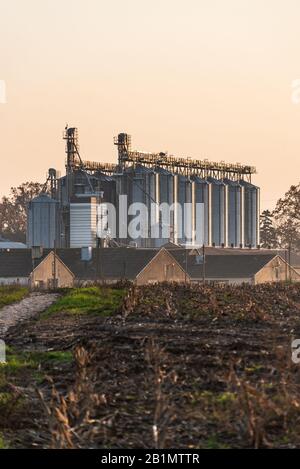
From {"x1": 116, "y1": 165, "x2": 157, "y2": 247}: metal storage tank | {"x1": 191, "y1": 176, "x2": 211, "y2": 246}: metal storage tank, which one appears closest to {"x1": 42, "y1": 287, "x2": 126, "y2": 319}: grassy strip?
{"x1": 116, "y1": 165, "x2": 157, "y2": 247}: metal storage tank

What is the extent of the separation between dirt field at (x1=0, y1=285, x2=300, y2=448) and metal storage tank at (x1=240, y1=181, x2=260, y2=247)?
88.5m

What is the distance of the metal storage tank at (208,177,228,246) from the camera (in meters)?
107

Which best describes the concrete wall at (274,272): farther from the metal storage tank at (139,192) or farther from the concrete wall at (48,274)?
the concrete wall at (48,274)

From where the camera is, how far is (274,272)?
291 ft

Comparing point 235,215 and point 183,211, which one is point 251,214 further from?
point 183,211

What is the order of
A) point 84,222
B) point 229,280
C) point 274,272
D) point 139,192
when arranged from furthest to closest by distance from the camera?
1. point 139,192
2. point 84,222
3. point 274,272
4. point 229,280

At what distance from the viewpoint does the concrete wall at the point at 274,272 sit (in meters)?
86.7

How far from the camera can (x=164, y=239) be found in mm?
97875

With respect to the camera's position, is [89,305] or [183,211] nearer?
[89,305]

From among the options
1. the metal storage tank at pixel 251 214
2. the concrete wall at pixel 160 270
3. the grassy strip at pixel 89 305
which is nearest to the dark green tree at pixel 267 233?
the metal storage tank at pixel 251 214

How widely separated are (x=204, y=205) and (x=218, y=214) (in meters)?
2.34

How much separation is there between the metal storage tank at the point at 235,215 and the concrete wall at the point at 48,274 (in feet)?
115

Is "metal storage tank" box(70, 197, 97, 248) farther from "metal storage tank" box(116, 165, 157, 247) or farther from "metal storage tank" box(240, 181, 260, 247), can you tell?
"metal storage tank" box(240, 181, 260, 247)
